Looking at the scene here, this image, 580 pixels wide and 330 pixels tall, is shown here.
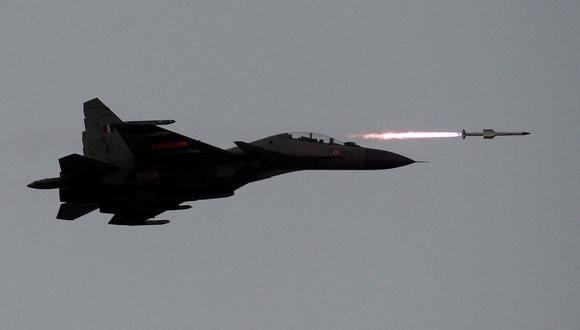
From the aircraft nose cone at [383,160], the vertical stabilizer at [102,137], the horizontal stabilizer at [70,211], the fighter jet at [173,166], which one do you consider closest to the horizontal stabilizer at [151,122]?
the fighter jet at [173,166]

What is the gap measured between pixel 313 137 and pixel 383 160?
9.46 ft

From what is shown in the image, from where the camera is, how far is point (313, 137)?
4241 cm

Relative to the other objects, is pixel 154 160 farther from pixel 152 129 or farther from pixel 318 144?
pixel 318 144

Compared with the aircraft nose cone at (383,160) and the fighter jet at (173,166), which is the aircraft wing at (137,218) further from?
the aircraft nose cone at (383,160)

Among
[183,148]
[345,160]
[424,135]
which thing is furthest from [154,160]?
[424,135]

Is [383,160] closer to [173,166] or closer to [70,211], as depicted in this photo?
[173,166]

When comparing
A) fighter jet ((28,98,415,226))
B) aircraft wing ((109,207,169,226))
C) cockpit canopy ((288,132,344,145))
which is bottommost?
aircraft wing ((109,207,169,226))

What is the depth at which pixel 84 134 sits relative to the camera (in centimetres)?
4431

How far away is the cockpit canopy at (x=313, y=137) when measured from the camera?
42.2 metres

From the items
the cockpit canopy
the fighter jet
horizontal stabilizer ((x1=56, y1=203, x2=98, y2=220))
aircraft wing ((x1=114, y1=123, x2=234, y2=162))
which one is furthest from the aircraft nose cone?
horizontal stabilizer ((x1=56, y1=203, x2=98, y2=220))

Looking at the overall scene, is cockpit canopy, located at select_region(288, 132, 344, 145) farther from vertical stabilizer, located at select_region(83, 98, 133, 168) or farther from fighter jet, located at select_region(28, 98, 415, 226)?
vertical stabilizer, located at select_region(83, 98, 133, 168)

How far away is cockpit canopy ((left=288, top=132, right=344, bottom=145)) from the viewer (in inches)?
1662

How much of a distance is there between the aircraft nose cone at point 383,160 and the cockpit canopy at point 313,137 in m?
1.30

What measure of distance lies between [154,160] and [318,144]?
6417mm
